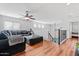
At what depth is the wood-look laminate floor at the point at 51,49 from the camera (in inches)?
114

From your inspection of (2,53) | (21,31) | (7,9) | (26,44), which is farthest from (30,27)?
(2,53)

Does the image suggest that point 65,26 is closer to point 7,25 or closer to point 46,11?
point 46,11

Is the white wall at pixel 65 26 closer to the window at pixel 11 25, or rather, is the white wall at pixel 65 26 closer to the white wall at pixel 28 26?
the white wall at pixel 28 26

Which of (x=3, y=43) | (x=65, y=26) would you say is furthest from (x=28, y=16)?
(x=65, y=26)

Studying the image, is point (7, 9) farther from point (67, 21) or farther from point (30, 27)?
point (67, 21)

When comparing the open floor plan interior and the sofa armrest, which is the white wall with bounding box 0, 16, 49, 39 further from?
the sofa armrest

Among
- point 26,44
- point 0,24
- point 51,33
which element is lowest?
point 26,44

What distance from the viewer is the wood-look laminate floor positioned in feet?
9.53

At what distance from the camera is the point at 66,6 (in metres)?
2.82

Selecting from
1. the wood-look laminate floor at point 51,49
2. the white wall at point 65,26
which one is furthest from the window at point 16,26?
the white wall at point 65,26

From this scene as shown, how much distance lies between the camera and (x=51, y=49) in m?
2.99

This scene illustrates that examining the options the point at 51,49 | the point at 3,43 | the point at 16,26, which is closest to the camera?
the point at 3,43

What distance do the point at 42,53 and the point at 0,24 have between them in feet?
4.26

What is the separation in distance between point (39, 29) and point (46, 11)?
52 centimetres
